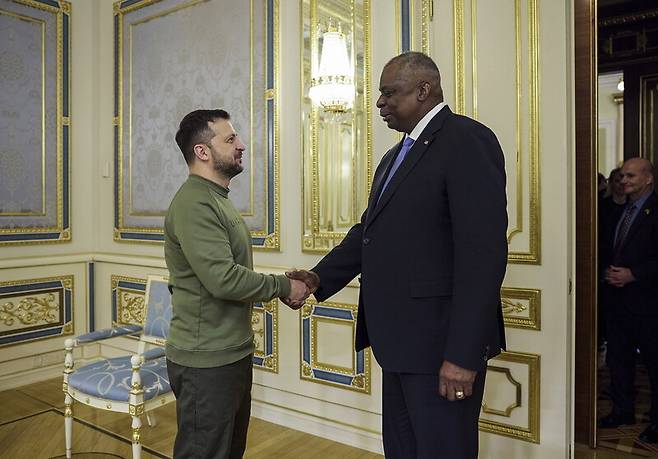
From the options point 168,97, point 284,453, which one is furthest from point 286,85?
point 284,453

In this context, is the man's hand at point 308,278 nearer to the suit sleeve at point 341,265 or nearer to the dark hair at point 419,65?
the suit sleeve at point 341,265

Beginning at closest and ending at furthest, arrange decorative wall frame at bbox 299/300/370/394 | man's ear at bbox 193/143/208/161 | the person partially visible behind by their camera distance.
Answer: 1. man's ear at bbox 193/143/208/161
2. decorative wall frame at bbox 299/300/370/394
3. the person partially visible behind

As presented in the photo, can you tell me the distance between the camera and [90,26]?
14.7 feet

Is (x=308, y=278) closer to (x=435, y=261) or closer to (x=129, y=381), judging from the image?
(x=435, y=261)

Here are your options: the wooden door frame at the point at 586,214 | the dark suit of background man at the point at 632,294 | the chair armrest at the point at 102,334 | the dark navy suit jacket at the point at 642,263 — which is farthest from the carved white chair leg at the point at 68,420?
the dark navy suit jacket at the point at 642,263

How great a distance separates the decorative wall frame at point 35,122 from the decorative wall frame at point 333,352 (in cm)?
228

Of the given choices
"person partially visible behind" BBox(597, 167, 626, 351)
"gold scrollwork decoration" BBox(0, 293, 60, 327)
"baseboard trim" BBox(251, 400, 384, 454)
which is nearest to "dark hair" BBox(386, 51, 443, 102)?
"baseboard trim" BBox(251, 400, 384, 454)

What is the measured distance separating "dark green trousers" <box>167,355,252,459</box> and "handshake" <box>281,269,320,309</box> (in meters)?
0.31

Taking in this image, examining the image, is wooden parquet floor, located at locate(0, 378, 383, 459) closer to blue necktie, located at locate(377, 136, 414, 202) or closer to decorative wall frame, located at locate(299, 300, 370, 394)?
decorative wall frame, located at locate(299, 300, 370, 394)

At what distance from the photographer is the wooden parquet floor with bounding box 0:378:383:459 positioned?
9.54ft

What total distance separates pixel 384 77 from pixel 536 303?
1311 millimetres

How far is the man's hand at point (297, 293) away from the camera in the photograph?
2.13 m

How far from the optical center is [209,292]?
6.42ft

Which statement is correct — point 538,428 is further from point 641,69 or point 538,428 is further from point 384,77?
point 641,69
